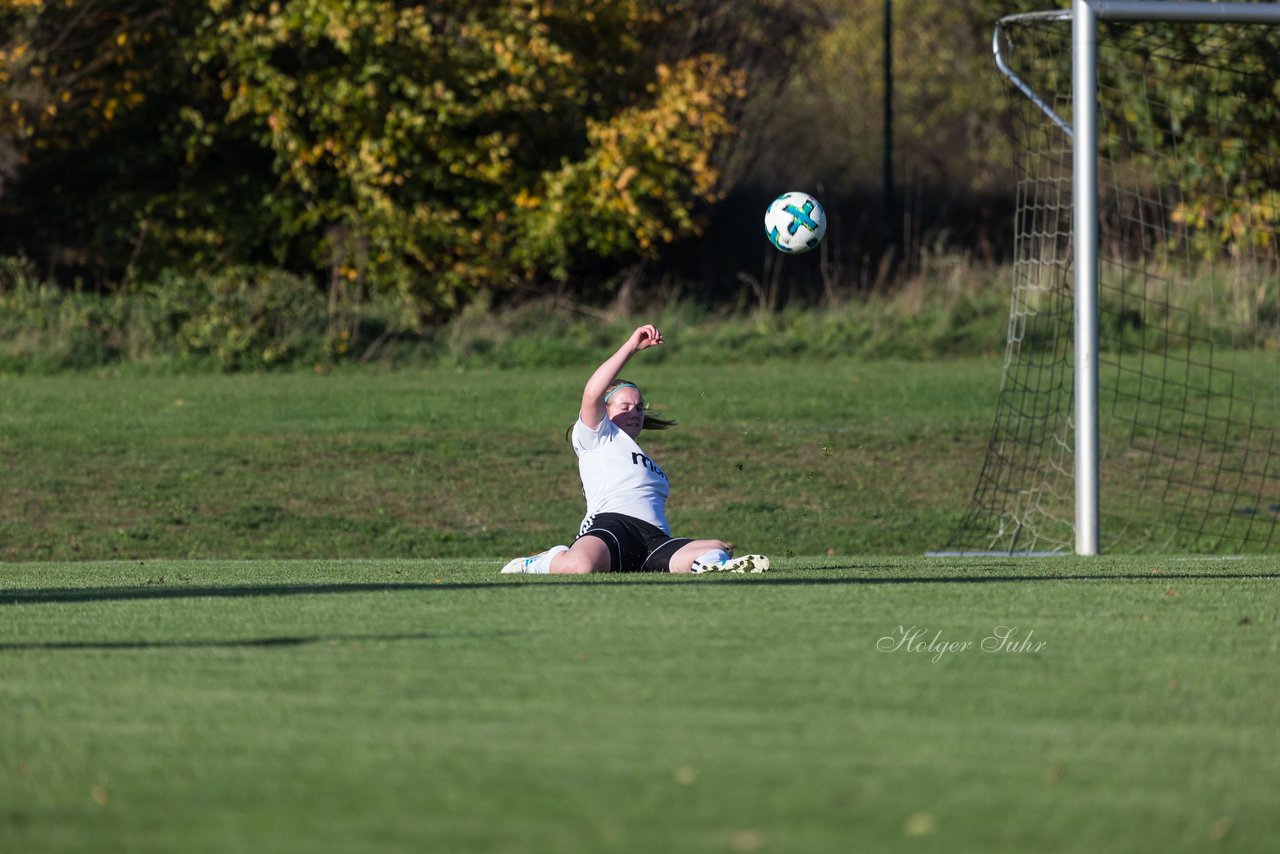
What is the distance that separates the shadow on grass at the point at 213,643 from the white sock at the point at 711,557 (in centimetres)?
255

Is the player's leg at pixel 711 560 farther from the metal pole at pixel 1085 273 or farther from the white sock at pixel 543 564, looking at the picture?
the metal pole at pixel 1085 273

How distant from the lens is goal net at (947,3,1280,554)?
13375 mm

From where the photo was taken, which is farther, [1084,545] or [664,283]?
[664,283]

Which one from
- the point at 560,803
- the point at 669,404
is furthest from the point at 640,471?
the point at 669,404

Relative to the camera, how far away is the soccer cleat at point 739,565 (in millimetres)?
8172

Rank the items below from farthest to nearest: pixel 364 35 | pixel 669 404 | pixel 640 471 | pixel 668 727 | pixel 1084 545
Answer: pixel 364 35
pixel 669 404
pixel 1084 545
pixel 640 471
pixel 668 727

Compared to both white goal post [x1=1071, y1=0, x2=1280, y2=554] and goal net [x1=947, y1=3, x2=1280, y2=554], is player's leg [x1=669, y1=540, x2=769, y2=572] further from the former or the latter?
goal net [x1=947, y1=3, x2=1280, y2=554]

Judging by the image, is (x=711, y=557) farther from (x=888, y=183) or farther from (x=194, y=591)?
(x=888, y=183)

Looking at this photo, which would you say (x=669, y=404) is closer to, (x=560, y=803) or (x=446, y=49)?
(x=446, y=49)

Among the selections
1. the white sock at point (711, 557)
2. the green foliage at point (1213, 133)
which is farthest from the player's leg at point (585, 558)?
the green foliage at point (1213, 133)

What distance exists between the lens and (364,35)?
76.7 feet

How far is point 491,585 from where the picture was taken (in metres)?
7.77

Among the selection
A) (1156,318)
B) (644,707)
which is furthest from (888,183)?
(644,707)

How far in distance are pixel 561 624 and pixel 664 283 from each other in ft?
68.5
